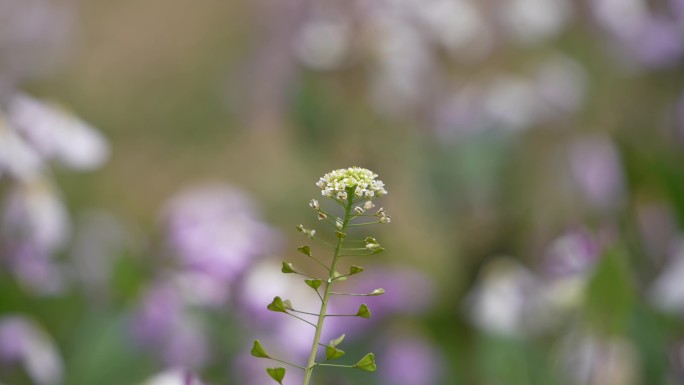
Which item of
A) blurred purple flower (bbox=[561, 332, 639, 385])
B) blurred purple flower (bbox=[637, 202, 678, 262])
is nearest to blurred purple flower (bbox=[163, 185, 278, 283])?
blurred purple flower (bbox=[561, 332, 639, 385])

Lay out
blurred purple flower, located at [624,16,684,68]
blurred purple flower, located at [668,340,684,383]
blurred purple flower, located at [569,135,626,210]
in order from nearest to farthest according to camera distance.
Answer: blurred purple flower, located at [668,340,684,383] → blurred purple flower, located at [569,135,626,210] → blurred purple flower, located at [624,16,684,68]

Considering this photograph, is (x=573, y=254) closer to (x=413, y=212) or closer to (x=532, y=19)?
(x=532, y=19)

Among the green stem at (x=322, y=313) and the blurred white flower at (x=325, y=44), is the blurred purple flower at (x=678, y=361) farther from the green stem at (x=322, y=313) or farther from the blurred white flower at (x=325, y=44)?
the blurred white flower at (x=325, y=44)

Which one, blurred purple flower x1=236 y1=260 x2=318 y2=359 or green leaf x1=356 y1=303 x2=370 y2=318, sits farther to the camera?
blurred purple flower x1=236 y1=260 x2=318 y2=359

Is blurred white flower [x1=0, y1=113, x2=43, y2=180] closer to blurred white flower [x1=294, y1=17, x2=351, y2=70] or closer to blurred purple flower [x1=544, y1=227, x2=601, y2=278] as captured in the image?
blurred purple flower [x1=544, y1=227, x2=601, y2=278]

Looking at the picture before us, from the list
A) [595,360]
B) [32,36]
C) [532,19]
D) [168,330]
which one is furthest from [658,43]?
[32,36]

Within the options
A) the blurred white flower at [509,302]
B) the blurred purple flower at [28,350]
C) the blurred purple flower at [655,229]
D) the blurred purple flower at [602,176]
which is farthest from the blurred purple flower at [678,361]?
the blurred purple flower at [28,350]

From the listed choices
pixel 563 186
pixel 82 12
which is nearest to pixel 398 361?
pixel 563 186

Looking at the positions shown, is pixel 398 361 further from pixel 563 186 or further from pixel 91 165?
pixel 563 186
